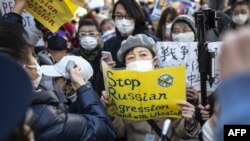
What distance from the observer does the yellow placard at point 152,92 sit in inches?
141

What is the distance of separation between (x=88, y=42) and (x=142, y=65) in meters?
2.66

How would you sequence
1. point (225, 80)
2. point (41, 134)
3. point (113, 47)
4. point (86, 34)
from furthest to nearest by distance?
point (86, 34), point (113, 47), point (41, 134), point (225, 80)

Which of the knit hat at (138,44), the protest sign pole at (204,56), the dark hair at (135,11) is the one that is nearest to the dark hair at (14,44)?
the knit hat at (138,44)

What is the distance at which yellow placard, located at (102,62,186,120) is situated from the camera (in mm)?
3582

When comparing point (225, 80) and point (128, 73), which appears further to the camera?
point (128, 73)

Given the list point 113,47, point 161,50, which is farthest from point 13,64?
point 113,47

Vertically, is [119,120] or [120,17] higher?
[120,17]

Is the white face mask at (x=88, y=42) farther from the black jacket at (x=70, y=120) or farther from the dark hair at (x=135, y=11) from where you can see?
the black jacket at (x=70, y=120)

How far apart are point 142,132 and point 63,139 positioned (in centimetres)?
108

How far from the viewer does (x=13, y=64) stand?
153 centimetres

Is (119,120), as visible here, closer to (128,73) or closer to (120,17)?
(128,73)

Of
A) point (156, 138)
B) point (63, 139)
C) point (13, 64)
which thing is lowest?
point (156, 138)

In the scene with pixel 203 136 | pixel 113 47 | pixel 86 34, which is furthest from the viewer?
pixel 86 34

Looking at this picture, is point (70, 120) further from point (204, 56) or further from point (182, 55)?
point (182, 55)
